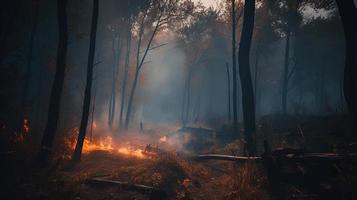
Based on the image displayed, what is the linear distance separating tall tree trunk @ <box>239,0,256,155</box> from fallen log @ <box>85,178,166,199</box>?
5.76m

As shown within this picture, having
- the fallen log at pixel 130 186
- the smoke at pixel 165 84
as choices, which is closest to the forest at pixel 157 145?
the fallen log at pixel 130 186

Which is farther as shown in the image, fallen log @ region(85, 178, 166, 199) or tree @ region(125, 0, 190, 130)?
tree @ region(125, 0, 190, 130)

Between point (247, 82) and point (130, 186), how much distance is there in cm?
810

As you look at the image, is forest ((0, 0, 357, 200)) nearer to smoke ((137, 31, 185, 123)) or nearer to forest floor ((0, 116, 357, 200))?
forest floor ((0, 116, 357, 200))

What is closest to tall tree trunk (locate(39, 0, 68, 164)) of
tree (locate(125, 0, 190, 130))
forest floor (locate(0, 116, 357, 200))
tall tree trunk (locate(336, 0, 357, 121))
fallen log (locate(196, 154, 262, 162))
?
forest floor (locate(0, 116, 357, 200))

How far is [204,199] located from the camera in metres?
8.57

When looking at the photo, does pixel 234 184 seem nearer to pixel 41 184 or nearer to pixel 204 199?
pixel 204 199

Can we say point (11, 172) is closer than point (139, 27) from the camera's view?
Yes

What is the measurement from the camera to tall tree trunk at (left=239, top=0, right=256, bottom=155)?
13578 millimetres

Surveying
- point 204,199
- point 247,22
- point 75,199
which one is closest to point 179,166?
point 204,199

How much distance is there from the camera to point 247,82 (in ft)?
46.6

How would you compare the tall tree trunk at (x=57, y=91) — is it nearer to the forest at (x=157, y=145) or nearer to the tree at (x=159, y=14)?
the forest at (x=157, y=145)

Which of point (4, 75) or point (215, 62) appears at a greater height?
point (215, 62)

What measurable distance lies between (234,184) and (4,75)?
17.3m
